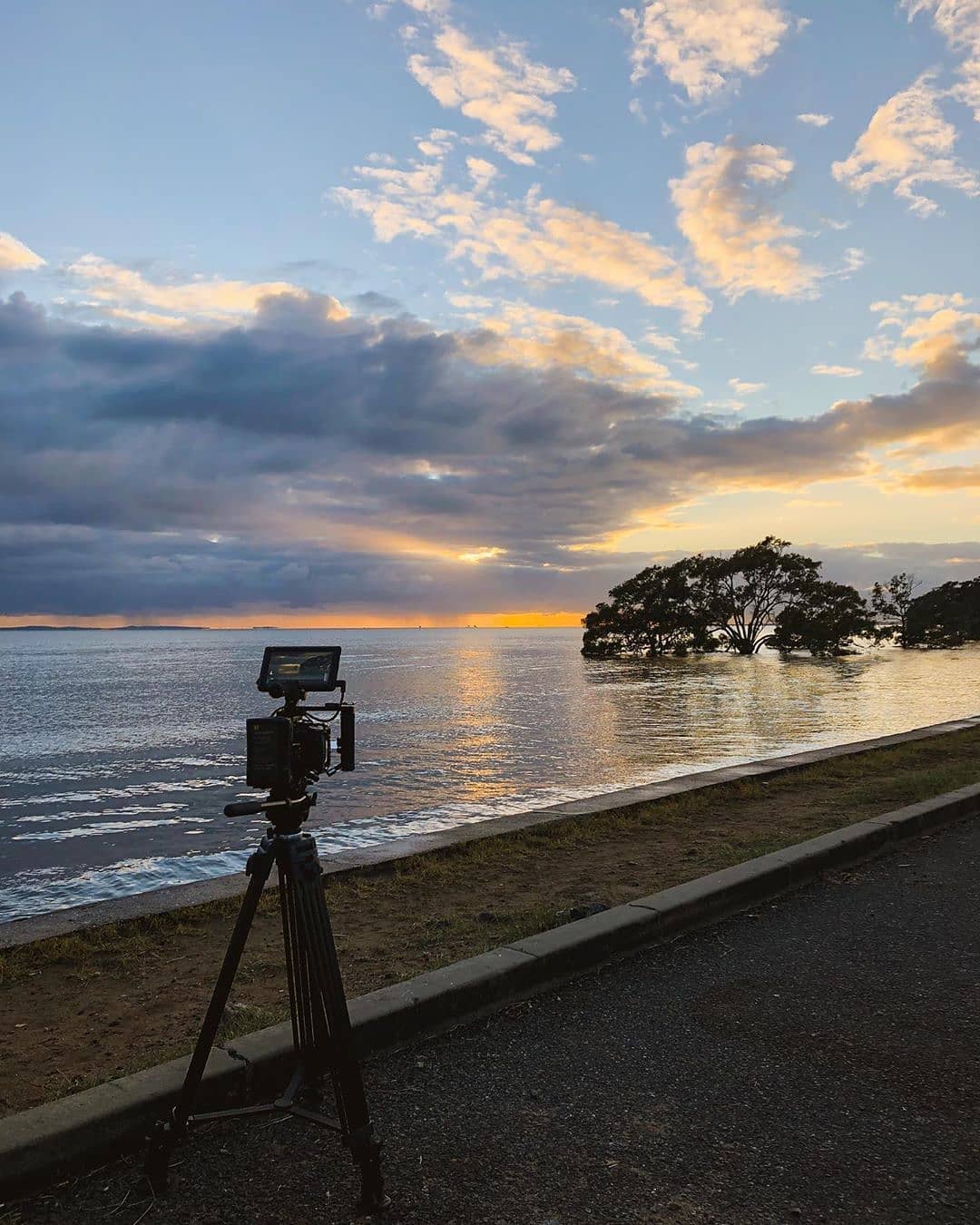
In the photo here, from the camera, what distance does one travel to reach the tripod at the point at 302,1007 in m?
2.67

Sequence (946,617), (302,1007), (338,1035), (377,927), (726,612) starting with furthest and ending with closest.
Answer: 1. (946,617)
2. (726,612)
3. (377,927)
4. (302,1007)
5. (338,1035)

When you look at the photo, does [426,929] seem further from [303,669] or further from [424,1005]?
[303,669]

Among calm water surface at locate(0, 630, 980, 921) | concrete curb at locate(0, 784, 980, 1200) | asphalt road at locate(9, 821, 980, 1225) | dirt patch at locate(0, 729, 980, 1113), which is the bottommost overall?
calm water surface at locate(0, 630, 980, 921)

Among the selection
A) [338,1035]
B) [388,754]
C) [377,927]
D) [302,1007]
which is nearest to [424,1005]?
[302,1007]

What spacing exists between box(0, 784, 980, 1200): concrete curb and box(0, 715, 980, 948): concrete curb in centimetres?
260

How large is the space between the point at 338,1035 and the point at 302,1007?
0.40 meters

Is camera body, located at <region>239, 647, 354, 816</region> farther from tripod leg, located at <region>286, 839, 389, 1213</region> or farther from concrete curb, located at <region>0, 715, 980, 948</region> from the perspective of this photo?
concrete curb, located at <region>0, 715, 980, 948</region>

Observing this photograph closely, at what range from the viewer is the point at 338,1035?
2746mm

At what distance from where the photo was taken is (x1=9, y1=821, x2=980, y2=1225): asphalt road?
2645mm

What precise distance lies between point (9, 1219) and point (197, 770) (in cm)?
1618

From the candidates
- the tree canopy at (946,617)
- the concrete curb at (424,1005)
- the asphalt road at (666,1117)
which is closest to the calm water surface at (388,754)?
the concrete curb at (424,1005)

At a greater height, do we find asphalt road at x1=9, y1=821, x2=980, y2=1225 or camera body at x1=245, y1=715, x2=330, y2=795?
camera body at x1=245, y1=715, x2=330, y2=795

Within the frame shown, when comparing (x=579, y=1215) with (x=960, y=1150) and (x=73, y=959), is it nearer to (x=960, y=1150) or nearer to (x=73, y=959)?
(x=960, y=1150)

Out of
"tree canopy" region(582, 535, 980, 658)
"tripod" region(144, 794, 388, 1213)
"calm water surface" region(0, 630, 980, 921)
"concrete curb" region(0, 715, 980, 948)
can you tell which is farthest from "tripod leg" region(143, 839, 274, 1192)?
"tree canopy" region(582, 535, 980, 658)
